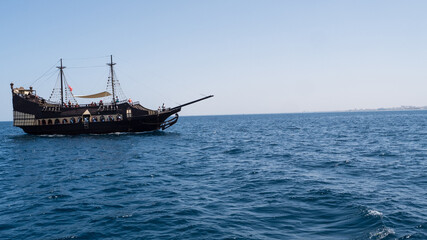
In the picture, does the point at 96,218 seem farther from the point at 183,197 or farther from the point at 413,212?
the point at 413,212

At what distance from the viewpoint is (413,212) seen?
32.3ft

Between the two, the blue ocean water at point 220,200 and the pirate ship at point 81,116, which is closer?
the blue ocean water at point 220,200

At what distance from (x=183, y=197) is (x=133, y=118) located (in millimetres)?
38676

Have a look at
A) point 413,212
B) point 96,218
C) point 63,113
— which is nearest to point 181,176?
point 96,218

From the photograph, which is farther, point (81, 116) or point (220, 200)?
point (81, 116)

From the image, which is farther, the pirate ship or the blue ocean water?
the pirate ship

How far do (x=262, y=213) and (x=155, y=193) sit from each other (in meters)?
5.11

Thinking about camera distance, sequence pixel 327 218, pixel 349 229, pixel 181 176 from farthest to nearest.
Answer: pixel 181 176 < pixel 327 218 < pixel 349 229

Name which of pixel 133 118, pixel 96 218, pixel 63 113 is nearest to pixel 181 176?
pixel 96 218

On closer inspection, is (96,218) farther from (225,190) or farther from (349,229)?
(349,229)

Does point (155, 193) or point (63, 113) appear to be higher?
point (63, 113)

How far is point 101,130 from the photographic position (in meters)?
49.5

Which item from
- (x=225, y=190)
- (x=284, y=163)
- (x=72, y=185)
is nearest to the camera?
(x=225, y=190)

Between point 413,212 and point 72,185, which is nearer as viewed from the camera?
point 413,212
